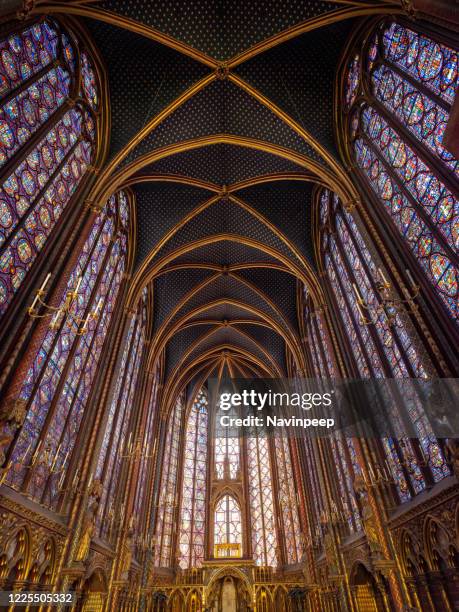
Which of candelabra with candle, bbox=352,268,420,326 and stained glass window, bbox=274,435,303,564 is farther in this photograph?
stained glass window, bbox=274,435,303,564

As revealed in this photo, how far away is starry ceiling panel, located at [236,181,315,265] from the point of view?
57.8 ft

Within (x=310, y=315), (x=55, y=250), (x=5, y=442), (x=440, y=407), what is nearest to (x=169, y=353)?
(x=310, y=315)

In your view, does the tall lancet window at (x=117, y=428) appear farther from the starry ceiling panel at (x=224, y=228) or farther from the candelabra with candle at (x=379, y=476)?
the candelabra with candle at (x=379, y=476)

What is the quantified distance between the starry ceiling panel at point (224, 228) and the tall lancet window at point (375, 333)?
2.94 m

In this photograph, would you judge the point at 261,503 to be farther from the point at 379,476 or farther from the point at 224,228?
the point at 224,228

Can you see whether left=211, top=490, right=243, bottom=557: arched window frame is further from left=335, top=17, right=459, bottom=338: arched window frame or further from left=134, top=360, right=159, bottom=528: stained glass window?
left=335, top=17, right=459, bottom=338: arched window frame

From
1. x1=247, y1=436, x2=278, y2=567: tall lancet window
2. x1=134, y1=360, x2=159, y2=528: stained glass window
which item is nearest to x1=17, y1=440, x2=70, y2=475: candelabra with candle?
x1=134, y1=360, x2=159, y2=528: stained glass window

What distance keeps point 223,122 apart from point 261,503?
23.0m

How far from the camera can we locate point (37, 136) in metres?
9.80

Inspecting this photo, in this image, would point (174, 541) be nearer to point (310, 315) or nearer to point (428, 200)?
point (310, 315)

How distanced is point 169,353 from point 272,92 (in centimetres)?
1778

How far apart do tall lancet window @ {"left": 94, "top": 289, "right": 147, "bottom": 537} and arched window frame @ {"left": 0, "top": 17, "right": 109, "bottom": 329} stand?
6032 mm

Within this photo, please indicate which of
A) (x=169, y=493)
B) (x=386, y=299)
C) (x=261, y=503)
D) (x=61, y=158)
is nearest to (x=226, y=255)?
(x=61, y=158)

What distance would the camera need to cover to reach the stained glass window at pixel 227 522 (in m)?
23.5
